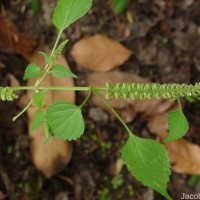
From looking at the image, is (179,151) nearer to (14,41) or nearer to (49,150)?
(49,150)

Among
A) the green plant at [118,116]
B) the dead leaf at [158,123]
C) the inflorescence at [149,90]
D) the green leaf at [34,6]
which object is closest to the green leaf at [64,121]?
the green plant at [118,116]

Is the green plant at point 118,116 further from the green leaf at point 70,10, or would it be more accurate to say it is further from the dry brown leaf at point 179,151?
the dry brown leaf at point 179,151

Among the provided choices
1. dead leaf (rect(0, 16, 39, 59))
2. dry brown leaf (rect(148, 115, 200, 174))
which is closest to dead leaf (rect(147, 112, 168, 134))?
dry brown leaf (rect(148, 115, 200, 174))

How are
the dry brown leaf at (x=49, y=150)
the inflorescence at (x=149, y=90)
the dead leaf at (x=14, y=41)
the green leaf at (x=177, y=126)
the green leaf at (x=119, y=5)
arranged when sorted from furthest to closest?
the green leaf at (x=119, y=5)
the dead leaf at (x=14, y=41)
the dry brown leaf at (x=49, y=150)
the green leaf at (x=177, y=126)
the inflorescence at (x=149, y=90)

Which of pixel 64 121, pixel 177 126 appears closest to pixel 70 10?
pixel 64 121

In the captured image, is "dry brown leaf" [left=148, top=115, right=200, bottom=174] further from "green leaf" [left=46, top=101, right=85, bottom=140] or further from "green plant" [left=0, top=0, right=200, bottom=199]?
"green leaf" [left=46, top=101, right=85, bottom=140]
